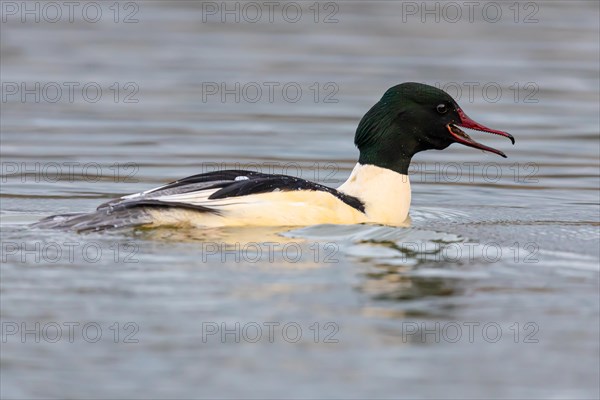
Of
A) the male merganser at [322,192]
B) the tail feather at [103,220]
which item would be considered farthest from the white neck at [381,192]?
the tail feather at [103,220]

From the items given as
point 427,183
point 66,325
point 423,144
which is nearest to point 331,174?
point 427,183

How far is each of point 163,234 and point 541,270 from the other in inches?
106

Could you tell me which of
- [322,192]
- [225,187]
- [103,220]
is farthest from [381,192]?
[103,220]

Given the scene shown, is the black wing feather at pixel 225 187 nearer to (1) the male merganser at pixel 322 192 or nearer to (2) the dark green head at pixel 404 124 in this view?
(1) the male merganser at pixel 322 192

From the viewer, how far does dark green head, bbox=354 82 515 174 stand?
37.2 feet

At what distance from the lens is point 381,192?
11.2 meters

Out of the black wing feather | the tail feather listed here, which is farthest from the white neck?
the tail feather

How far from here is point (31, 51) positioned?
18641mm

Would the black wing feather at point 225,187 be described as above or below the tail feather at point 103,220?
above

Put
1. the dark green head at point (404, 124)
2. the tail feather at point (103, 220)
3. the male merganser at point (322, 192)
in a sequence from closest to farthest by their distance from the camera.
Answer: the tail feather at point (103, 220) → the male merganser at point (322, 192) → the dark green head at point (404, 124)

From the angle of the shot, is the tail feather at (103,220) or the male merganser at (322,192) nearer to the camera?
the tail feather at (103,220)

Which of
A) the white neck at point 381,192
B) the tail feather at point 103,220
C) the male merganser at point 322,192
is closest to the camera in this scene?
the tail feather at point 103,220

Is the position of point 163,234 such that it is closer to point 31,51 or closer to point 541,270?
point 541,270

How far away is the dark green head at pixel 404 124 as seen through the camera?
446 inches
